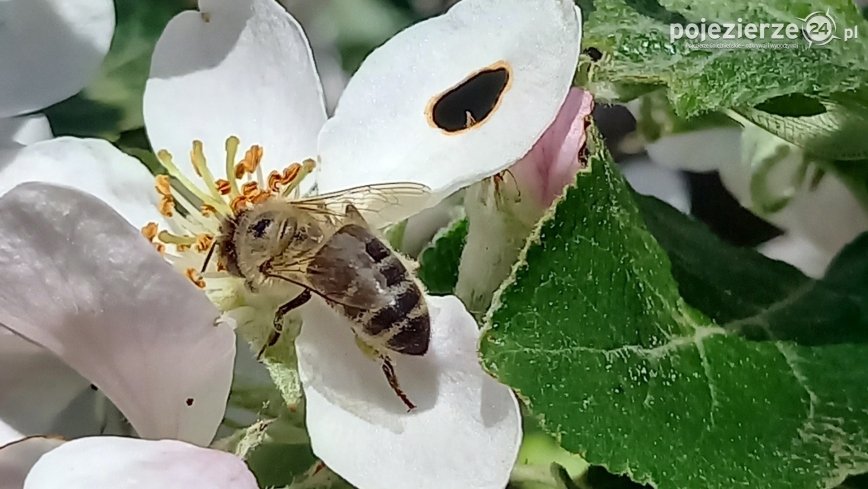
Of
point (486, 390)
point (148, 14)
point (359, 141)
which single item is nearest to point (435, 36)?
point (359, 141)

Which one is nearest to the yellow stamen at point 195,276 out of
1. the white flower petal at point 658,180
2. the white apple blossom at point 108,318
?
the white apple blossom at point 108,318

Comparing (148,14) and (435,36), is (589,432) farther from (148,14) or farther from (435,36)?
(148,14)

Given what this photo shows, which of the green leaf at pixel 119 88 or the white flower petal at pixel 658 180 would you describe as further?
the white flower petal at pixel 658 180

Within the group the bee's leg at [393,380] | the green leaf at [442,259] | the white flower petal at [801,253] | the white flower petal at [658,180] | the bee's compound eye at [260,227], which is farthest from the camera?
the white flower petal at [658,180]

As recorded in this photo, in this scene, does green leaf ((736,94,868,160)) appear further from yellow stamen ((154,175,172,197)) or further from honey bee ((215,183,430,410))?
yellow stamen ((154,175,172,197))

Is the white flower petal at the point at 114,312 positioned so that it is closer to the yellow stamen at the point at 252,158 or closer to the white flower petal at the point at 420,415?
the white flower petal at the point at 420,415

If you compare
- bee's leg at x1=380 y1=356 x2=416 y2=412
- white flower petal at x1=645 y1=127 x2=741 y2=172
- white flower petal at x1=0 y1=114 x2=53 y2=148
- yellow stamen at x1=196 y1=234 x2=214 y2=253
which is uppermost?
white flower petal at x1=0 y1=114 x2=53 y2=148

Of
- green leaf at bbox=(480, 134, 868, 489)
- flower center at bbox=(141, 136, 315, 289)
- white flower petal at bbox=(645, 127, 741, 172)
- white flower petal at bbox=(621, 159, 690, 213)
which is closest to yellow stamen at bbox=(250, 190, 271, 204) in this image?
flower center at bbox=(141, 136, 315, 289)
